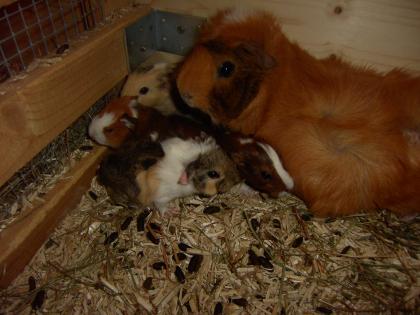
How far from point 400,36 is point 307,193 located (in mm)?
926

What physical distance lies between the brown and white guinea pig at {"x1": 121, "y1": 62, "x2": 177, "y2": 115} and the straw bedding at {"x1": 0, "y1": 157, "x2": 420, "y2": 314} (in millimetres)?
684

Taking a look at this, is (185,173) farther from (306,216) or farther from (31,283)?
(31,283)

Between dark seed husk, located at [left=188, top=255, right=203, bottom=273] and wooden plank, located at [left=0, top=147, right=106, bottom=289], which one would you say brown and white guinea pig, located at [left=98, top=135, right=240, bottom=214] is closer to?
wooden plank, located at [left=0, top=147, right=106, bottom=289]

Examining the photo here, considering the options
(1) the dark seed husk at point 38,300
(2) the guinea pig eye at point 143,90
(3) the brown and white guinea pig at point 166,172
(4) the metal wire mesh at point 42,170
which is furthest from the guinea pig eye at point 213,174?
(1) the dark seed husk at point 38,300

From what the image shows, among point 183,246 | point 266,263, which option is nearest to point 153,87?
point 183,246

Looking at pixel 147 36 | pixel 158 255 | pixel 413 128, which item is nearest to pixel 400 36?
pixel 413 128

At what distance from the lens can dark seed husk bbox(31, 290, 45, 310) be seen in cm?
167

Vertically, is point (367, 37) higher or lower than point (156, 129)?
higher

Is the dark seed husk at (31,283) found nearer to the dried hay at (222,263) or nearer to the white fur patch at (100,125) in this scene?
the dried hay at (222,263)

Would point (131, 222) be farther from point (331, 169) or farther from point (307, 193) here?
point (331, 169)

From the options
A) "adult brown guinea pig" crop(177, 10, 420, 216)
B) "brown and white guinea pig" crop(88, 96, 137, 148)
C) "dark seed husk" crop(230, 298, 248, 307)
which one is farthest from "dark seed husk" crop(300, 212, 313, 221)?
"brown and white guinea pig" crop(88, 96, 137, 148)

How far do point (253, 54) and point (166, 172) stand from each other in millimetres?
778

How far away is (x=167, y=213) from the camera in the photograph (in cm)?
209

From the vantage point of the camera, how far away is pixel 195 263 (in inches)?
72.1
